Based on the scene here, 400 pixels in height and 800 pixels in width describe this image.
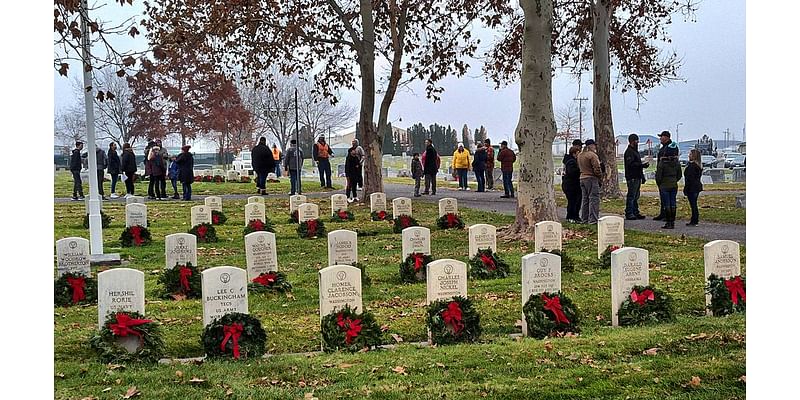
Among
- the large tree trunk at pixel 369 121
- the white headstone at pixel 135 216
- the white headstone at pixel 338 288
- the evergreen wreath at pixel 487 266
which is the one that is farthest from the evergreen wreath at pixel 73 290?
the large tree trunk at pixel 369 121

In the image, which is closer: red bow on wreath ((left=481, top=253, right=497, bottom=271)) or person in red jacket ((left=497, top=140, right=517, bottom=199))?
red bow on wreath ((left=481, top=253, right=497, bottom=271))

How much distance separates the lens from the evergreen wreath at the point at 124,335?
21.8 ft

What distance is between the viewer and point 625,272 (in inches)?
313

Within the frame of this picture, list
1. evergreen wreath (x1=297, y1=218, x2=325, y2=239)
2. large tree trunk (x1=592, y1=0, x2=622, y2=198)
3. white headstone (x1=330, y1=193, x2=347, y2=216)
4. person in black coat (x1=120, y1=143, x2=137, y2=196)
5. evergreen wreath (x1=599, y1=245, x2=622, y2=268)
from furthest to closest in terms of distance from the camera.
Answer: person in black coat (x1=120, y1=143, x2=137, y2=196)
large tree trunk (x1=592, y1=0, x2=622, y2=198)
white headstone (x1=330, y1=193, x2=347, y2=216)
evergreen wreath (x1=297, y1=218, x2=325, y2=239)
evergreen wreath (x1=599, y1=245, x2=622, y2=268)

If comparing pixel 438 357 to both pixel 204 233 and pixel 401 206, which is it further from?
pixel 401 206

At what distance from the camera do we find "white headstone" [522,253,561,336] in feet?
25.1

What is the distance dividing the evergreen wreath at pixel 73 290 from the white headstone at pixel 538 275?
472cm

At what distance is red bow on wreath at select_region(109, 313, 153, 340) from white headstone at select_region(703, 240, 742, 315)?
5.24 meters

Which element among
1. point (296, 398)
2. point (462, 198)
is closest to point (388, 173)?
point (462, 198)

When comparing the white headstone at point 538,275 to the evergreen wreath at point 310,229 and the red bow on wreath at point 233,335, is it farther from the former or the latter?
the evergreen wreath at point 310,229

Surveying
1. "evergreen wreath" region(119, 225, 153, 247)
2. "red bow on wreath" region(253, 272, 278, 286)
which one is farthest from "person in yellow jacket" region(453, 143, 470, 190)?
"red bow on wreath" region(253, 272, 278, 286)

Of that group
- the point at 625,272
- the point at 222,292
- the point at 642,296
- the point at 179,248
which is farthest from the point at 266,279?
the point at 642,296

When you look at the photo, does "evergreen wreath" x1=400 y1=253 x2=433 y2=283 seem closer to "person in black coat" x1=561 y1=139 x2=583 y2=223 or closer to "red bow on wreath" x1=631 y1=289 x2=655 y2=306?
"red bow on wreath" x1=631 y1=289 x2=655 y2=306

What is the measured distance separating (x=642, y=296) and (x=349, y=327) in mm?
2819
